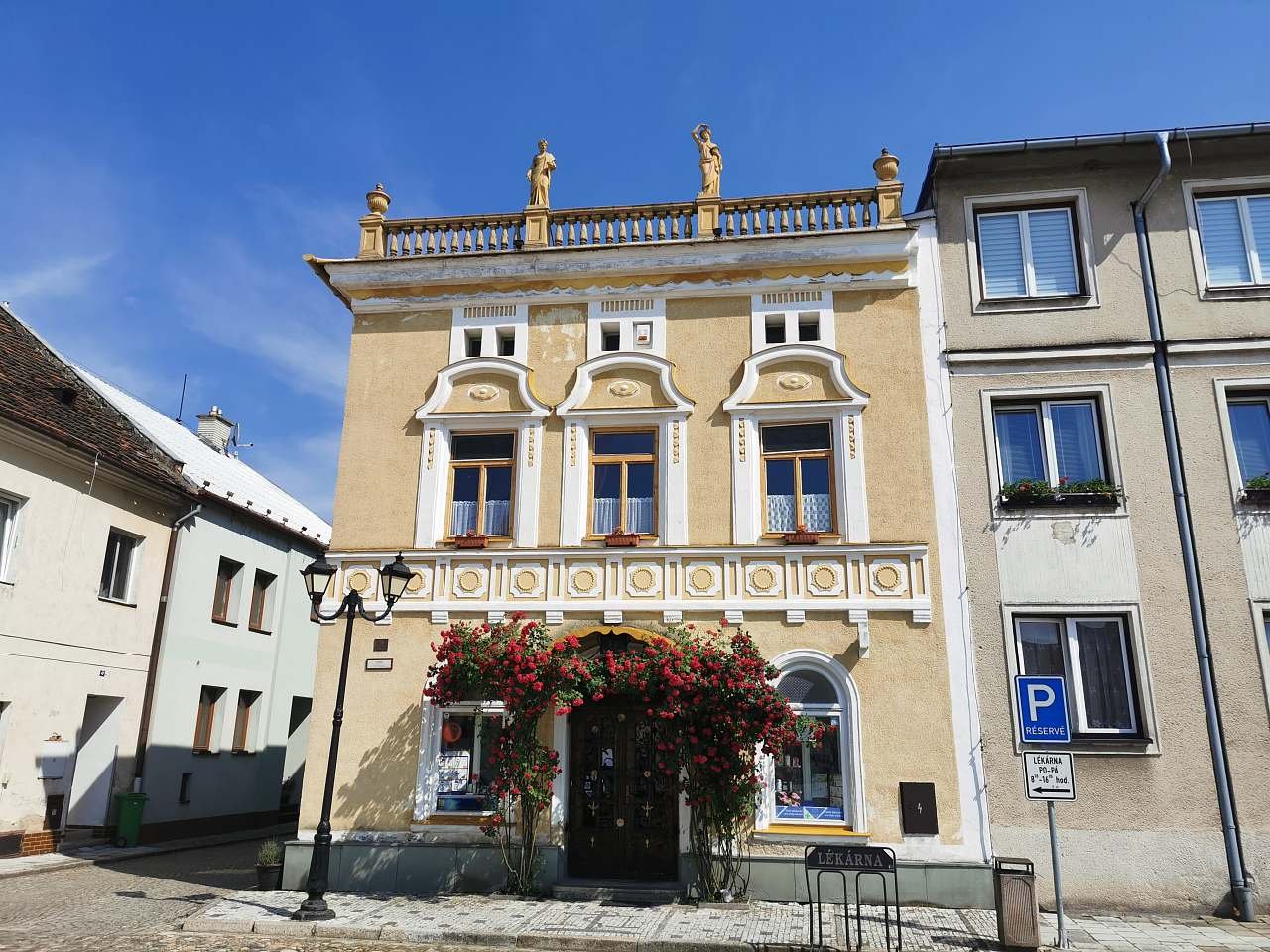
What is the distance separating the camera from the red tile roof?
56.0 ft

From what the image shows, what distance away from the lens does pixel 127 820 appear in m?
18.4

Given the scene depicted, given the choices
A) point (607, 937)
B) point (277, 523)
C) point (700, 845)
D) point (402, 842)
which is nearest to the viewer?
point (607, 937)

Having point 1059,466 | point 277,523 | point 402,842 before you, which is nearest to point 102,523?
point 277,523

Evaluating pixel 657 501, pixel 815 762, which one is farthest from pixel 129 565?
pixel 815 762

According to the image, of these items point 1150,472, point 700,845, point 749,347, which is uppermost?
point 749,347

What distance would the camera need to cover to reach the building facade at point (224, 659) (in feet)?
65.9

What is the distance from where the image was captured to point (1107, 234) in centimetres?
1462

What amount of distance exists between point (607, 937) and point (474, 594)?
5.39 metres

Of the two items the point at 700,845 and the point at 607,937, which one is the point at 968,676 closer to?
the point at 700,845

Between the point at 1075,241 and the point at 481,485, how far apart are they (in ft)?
33.3

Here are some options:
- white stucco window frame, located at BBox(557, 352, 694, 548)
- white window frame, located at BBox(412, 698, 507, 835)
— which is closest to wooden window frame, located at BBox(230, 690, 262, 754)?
white window frame, located at BBox(412, 698, 507, 835)

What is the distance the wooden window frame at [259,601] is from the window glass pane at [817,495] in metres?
15.2

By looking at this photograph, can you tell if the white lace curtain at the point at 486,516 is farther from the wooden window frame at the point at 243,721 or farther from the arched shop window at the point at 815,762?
the wooden window frame at the point at 243,721

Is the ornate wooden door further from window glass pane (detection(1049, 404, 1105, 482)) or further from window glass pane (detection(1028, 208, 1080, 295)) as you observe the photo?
window glass pane (detection(1028, 208, 1080, 295))
